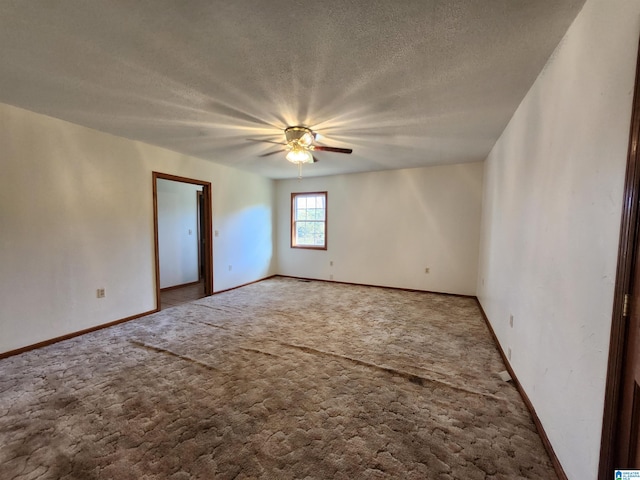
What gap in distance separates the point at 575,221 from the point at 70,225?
4.44m

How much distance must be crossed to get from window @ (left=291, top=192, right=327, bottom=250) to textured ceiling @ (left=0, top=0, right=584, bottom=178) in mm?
2983

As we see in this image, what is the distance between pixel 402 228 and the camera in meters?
5.08

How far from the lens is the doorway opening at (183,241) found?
4734 mm

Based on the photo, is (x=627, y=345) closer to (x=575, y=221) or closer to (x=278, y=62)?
(x=575, y=221)

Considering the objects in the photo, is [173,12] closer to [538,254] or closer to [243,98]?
[243,98]

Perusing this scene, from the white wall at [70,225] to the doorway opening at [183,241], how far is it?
1036 millimetres

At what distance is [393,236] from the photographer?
204 inches

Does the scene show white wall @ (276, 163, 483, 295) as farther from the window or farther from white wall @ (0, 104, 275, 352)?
white wall @ (0, 104, 275, 352)

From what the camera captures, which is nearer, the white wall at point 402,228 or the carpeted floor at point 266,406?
the carpeted floor at point 266,406

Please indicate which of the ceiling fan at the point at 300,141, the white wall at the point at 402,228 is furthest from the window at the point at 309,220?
the ceiling fan at the point at 300,141

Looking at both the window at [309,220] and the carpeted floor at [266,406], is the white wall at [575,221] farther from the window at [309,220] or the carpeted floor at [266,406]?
the window at [309,220]

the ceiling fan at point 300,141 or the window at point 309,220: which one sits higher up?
the ceiling fan at point 300,141

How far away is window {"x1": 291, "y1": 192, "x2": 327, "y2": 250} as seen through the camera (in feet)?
19.4

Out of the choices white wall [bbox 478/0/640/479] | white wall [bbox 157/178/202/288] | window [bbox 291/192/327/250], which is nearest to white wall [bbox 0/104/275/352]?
white wall [bbox 157/178/202/288]
